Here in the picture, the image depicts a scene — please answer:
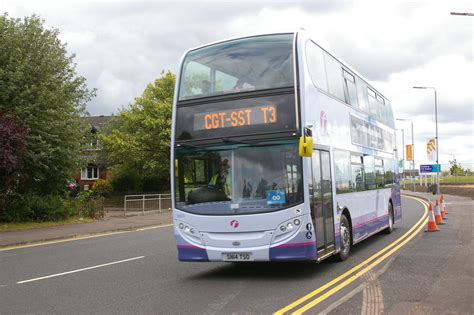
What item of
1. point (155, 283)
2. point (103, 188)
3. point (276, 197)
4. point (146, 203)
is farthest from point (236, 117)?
point (103, 188)

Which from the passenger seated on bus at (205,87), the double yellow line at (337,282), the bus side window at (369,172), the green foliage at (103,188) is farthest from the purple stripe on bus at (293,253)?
the green foliage at (103,188)

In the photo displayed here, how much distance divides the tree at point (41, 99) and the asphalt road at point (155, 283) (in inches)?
345

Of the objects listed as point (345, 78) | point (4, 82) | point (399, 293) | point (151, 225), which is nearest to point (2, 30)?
point (4, 82)

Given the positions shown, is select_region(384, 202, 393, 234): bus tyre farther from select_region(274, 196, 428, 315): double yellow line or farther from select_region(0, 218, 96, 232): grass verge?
select_region(0, 218, 96, 232): grass verge

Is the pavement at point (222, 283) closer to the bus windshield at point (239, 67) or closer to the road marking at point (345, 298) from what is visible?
the road marking at point (345, 298)

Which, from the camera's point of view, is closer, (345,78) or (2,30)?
(345,78)

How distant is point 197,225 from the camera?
8.61 metres

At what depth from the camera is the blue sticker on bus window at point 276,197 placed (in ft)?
27.0

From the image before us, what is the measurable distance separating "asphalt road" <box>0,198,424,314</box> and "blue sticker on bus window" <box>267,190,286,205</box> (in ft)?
4.30

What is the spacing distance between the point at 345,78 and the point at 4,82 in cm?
1473

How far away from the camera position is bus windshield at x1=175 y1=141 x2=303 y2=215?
27.2 ft

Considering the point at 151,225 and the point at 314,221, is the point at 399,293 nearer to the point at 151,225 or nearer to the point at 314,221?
the point at 314,221

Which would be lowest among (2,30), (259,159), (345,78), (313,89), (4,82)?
(259,159)

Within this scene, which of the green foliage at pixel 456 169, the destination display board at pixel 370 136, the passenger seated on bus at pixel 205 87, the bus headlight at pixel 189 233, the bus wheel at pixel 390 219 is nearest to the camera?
the bus headlight at pixel 189 233
